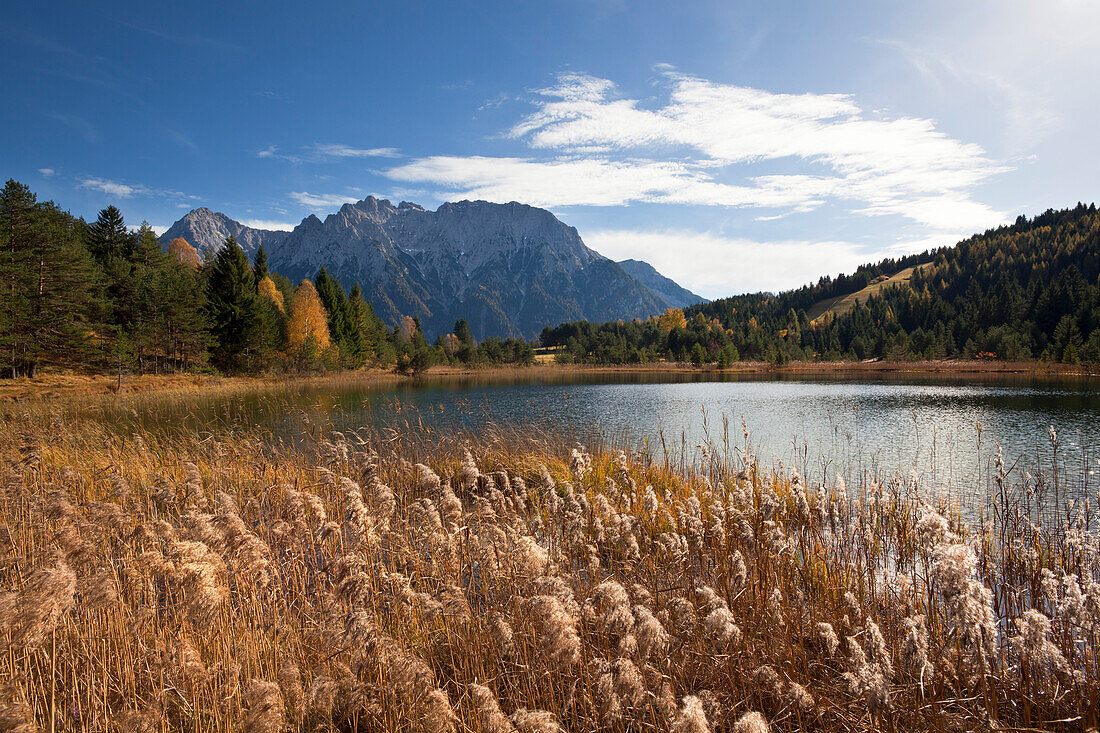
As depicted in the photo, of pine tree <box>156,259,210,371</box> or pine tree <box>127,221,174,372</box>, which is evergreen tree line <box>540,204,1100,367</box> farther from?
pine tree <box>127,221,174,372</box>

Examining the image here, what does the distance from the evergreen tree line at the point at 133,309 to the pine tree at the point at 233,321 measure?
0.10m

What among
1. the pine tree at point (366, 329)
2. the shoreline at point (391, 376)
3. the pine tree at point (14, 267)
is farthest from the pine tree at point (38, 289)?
the pine tree at point (366, 329)

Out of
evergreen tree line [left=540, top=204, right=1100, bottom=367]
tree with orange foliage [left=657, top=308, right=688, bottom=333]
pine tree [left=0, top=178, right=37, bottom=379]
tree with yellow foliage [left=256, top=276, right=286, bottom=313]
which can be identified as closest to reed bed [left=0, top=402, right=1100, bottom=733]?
pine tree [left=0, top=178, right=37, bottom=379]

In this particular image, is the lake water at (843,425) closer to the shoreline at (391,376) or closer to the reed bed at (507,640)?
the reed bed at (507,640)

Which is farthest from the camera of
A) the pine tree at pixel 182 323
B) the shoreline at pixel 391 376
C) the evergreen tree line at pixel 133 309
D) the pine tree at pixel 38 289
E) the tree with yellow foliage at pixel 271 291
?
the tree with yellow foliage at pixel 271 291

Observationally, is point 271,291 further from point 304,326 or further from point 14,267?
point 14,267

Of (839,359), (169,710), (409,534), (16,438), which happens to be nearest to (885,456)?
(409,534)

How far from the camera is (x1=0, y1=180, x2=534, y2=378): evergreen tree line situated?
110 feet

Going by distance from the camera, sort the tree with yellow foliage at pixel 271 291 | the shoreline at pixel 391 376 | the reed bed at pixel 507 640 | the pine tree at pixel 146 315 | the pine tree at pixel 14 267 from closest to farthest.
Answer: the reed bed at pixel 507 640 < the pine tree at pixel 14 267 < the shoreline at pixel 391 376 < the pine tree at pixel 146 315 < the tree with yellow foliage at pixel 271 291

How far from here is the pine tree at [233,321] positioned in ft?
164

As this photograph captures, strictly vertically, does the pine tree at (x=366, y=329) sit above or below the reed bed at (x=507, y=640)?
above

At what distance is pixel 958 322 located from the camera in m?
98.4

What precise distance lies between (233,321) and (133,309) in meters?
9.67

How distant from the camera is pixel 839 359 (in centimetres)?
10656
